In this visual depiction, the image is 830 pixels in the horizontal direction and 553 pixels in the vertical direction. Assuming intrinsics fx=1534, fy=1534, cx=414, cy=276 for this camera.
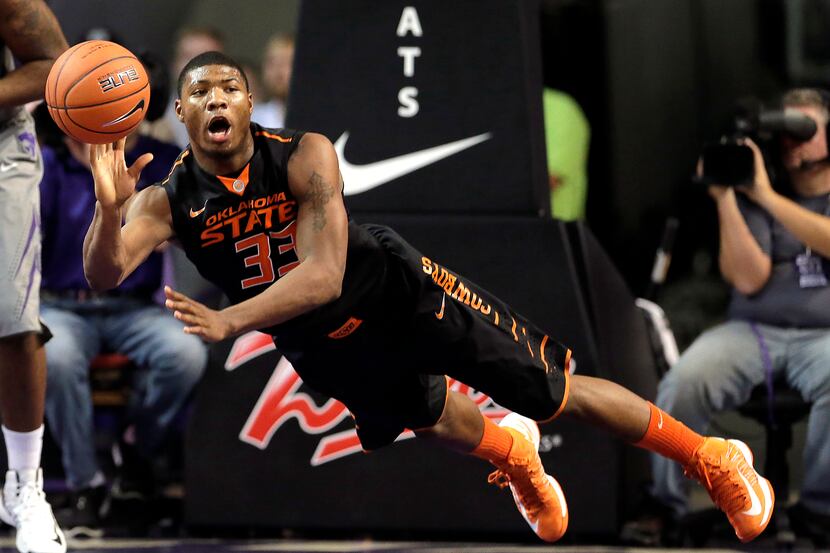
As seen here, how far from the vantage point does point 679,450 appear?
5.06m

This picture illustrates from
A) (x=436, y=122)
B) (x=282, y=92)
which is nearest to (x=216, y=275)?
(x=436, y=122)

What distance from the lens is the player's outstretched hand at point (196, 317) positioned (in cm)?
391

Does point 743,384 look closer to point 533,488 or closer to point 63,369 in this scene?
point 533,488

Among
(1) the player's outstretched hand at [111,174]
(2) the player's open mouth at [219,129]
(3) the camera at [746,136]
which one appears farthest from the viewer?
(3) the camera at [746,136]

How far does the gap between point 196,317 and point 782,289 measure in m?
2.89

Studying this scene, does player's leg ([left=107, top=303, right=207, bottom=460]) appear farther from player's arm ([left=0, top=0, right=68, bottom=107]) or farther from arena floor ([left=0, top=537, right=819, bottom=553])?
player's arm ([left=0, top=0, right=68, bottom=107])

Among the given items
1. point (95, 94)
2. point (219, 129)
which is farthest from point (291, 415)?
point (95, 94)

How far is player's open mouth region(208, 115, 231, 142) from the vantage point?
14.9 ft

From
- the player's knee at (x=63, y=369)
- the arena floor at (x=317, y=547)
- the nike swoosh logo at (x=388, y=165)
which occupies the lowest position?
the arena floor at (x=317, y=547)

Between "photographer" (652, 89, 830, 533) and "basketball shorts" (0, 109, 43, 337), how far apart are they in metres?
2.44

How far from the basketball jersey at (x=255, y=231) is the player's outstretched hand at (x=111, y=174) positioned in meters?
0.28

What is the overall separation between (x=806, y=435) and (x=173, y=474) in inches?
114

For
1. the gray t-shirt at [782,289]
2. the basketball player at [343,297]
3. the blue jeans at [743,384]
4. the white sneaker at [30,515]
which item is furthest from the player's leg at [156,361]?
the gray t-shirt at [782,289]

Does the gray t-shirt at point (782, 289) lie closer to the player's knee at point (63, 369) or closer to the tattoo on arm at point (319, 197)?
the tattoo on arm at point (319, 197)
